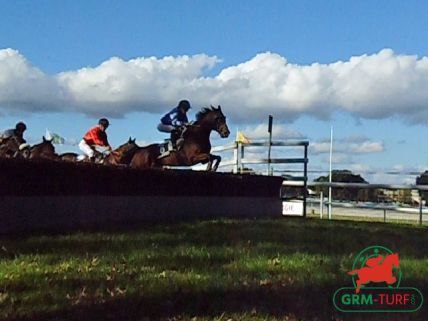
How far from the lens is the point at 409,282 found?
7441 millimetres

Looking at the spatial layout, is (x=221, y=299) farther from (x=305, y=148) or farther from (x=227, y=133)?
(x=305, y=148)

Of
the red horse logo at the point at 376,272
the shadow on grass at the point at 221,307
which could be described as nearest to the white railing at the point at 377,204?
the red horse logo at the point at 376,272

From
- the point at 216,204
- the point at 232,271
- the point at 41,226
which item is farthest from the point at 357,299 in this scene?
the point at 216,204

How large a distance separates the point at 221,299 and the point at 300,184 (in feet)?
53.5

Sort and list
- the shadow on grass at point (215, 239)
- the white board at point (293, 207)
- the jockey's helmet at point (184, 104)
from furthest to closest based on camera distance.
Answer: the white board at point (293, 207), the jockey's helmet at point (184, 104), the shadow on grass at point (215, 239)

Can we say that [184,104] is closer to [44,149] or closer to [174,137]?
[174,137]


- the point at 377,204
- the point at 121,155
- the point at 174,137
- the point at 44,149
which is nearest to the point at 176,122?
the point at 174,137

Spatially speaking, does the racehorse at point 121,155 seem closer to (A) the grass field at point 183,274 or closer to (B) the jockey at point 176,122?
(B) the jockey at point 176,122

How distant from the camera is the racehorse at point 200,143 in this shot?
19906 millimetres

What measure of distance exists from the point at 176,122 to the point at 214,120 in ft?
3.38

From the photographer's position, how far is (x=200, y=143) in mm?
20094

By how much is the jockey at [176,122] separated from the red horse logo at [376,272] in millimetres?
12020

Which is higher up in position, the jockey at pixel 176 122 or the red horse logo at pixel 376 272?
the jockey at pixel 176 122

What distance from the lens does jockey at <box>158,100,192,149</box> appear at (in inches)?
787
